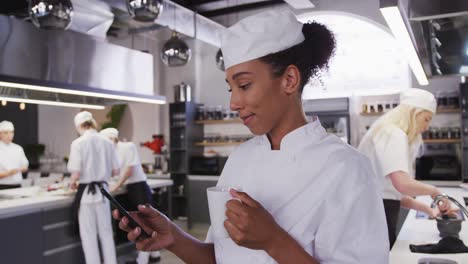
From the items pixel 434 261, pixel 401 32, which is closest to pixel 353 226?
pixel 434 261

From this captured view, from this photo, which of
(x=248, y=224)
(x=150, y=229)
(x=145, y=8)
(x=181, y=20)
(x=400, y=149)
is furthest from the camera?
(x=181, y=20)

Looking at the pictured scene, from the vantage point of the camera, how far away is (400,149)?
91.2 inches

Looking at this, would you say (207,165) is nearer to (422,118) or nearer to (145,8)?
(145,8)

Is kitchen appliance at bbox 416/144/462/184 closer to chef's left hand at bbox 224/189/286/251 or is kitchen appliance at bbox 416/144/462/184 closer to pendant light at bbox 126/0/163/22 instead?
pendant light at bbox 126/0/163/22

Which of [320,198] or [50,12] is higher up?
[50,12]

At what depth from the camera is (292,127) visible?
3.56ft

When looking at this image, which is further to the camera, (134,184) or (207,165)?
(207,165)

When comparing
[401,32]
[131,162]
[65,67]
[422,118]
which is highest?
[65,67]

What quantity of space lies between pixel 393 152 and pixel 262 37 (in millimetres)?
1549

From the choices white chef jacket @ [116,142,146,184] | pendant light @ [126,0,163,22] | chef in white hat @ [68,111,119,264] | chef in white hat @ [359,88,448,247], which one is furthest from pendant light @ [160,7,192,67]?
chef in white hat @ [359,88,448,247]

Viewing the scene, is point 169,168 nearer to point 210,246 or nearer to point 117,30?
point 117,30

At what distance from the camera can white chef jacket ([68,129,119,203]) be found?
4.46m

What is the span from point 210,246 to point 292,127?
1.39ft

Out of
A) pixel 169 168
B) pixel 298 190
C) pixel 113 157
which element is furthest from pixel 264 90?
pixel 169 168
